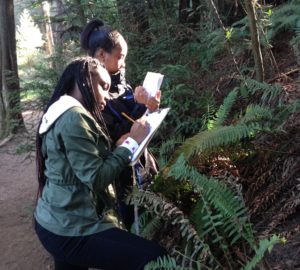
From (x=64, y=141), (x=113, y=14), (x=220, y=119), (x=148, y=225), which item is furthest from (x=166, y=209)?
(x=113, y=14)

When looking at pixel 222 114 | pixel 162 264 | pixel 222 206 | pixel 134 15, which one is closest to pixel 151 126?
pixel 222 206

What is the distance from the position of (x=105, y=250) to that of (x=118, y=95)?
4.70 feet

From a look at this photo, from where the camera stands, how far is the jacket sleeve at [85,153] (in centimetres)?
239

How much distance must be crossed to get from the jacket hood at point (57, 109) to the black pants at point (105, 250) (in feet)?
2.04

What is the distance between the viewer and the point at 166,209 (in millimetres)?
3230

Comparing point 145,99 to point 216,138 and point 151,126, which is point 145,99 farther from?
point 216,138

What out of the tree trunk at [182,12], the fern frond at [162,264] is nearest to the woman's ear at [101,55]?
the fern frond at [162,264]

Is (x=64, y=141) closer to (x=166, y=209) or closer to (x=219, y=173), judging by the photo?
(x=166, y=209)

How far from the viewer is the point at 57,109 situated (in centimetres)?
249

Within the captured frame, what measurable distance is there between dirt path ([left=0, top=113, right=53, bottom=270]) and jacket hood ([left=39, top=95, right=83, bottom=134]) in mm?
3516

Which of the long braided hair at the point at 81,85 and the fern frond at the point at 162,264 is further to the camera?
the long braided hair at the point at 81,85

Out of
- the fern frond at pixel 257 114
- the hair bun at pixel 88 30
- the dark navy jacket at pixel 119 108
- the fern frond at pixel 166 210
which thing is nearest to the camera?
the fern frond at pixel 166 210

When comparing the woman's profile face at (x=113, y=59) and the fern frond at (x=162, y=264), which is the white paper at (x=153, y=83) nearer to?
the woman's profile face at (x=113, y=59)

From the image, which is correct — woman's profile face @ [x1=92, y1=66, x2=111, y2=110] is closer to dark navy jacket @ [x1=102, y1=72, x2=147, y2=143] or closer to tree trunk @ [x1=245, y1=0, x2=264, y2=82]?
dark navy jacket @ [x1=102, y1=72, x2=147, y2=143]
